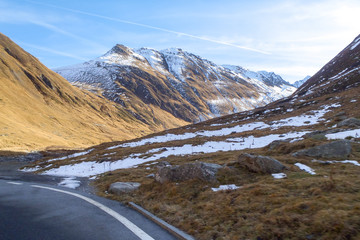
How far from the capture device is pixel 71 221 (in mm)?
7082

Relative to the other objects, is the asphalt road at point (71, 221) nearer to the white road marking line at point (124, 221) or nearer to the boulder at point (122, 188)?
the white road marking line at point (124, 221)

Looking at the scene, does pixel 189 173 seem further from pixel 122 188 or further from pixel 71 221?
pixel 71 221

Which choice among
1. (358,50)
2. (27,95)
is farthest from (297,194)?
(27,95)

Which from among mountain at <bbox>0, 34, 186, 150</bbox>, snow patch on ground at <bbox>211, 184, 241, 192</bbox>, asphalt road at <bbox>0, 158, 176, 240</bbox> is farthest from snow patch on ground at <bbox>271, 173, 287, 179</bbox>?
mountain at <bbox>0, 34, 186, 150</bbox>

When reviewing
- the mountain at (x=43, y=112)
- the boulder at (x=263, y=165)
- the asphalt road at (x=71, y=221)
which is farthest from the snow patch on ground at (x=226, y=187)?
the mountain at (x=43, y=112)

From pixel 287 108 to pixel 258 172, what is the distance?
58.6 metres

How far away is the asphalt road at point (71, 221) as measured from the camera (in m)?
6.03

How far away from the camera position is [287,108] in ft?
208

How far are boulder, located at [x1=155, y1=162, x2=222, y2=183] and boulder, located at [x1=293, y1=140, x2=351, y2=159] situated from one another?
5915mm

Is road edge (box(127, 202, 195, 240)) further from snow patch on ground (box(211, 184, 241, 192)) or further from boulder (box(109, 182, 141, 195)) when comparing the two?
snow patch on ground (box(211, 184, 241, 192))

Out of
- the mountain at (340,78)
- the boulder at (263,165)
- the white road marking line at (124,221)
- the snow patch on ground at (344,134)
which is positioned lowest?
the white road marking line at (124,221)

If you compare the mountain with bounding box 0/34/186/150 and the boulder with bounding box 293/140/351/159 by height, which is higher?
the mountain with bounding box 0/34/186/150

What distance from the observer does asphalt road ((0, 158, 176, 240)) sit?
19.8ft

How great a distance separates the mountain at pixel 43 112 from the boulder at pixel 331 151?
65.9 m
